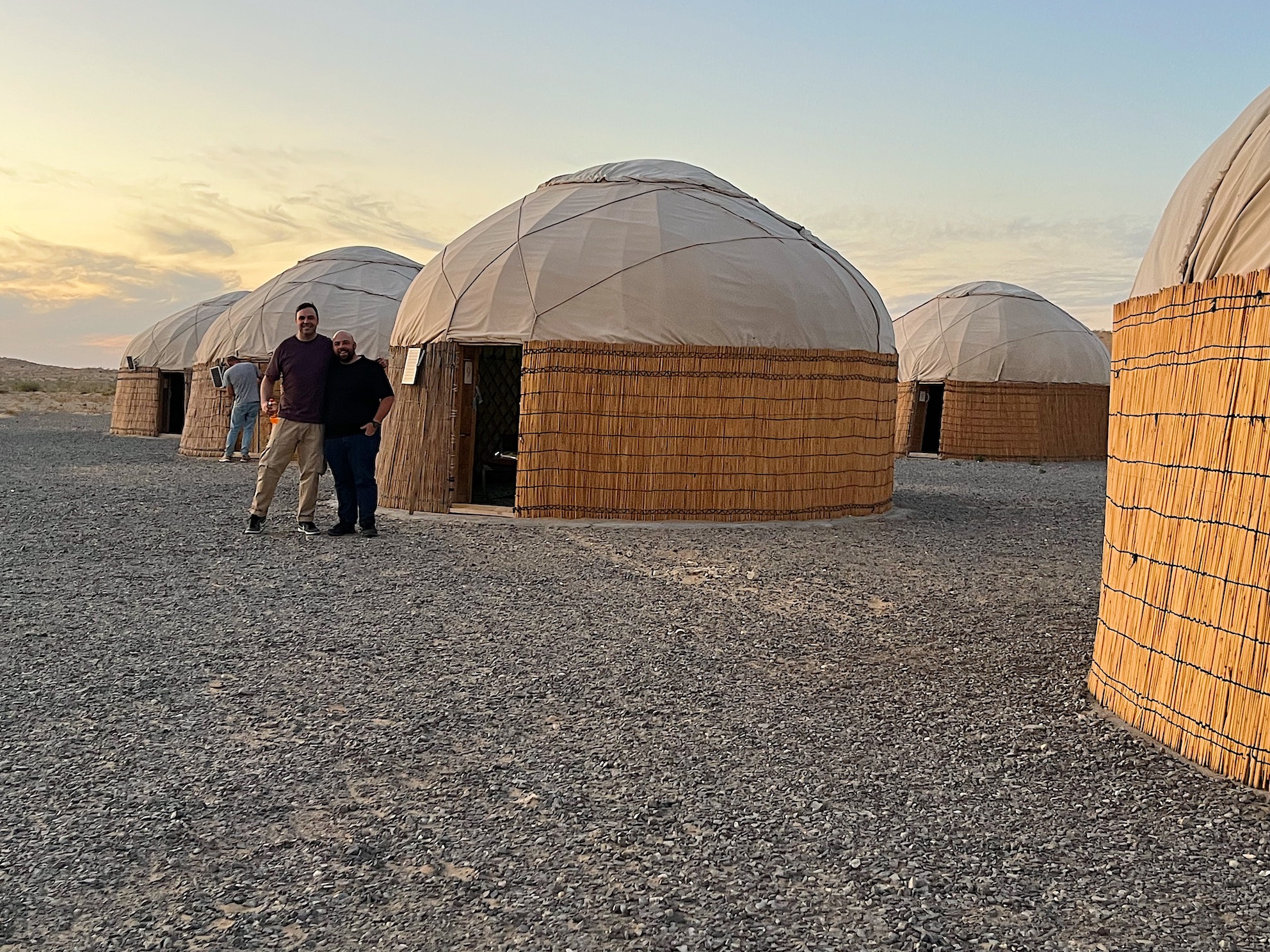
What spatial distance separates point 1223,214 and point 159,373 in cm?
1889

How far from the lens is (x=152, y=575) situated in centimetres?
555

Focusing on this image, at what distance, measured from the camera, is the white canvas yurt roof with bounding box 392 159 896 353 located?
8.11 meters

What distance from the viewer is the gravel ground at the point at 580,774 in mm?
2123

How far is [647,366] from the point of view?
26.1 ft

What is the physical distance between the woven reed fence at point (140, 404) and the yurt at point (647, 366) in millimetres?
11960

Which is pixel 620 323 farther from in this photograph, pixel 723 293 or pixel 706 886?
pixel 706 886

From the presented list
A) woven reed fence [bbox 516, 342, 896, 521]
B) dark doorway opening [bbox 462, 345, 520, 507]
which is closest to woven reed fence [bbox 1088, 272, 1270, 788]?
Answer: woven reed fence [bbox 516, 342, 896, 521]

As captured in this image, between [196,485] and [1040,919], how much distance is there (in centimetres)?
970

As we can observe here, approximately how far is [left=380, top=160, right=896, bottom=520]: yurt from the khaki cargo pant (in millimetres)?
1485

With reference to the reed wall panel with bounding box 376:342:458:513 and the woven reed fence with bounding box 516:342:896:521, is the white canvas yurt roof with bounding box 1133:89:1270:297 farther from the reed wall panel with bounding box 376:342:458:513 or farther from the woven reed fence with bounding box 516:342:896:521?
the reed wall panel with bounding box 376:342:458:513

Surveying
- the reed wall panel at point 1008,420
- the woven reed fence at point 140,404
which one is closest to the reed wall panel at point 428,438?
the reed wall panel at point 1008,420

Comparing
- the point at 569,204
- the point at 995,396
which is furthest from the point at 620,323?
the point at 995,396

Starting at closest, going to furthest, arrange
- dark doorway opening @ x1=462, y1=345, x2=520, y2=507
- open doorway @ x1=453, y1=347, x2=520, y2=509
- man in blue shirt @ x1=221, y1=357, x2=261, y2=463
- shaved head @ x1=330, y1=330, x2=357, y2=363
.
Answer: shaved head @ x1=330, y1=330, x2=357, y2=363 < open doorway @ x1=453, y1=347, x2=520, y2=509 < dark doorway opening @ x1=462, y1=345, x2=520, y2=507 < man in blue shirt @ x1=221, y1=357, x2=261, y2=463

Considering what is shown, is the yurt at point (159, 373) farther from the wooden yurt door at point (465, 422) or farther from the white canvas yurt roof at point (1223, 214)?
the white canvas yurt roof at point (1223, 214)
